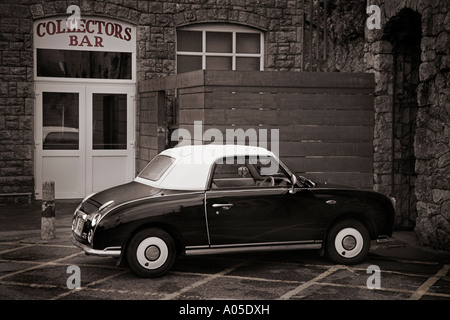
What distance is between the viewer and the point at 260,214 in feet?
28.6

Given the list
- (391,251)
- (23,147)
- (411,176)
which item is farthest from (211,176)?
(23,147)

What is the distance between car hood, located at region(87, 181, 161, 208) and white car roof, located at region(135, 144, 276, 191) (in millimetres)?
130

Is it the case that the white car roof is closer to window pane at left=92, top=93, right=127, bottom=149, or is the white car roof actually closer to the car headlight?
the car headlight

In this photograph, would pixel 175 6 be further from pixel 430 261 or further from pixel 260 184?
pixel 430 261

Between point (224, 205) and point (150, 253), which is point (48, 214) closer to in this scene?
point (150, 253)

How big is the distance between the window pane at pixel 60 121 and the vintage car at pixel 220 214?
6099 millimetres

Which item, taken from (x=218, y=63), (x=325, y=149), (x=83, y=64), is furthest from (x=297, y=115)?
(x=83, y=64)

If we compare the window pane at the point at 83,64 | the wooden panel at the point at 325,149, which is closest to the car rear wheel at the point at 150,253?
the wooden panel at the point at 325,149

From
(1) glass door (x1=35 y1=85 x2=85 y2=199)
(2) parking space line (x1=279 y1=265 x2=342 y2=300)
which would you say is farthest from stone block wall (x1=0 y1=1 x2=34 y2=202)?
(2) parking space line (x1=279 y1=265 x2=342 y2=300)

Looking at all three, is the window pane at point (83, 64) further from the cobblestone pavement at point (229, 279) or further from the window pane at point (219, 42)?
the cobblestone pavement at point (229, 279)

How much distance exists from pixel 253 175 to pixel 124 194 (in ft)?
5.78

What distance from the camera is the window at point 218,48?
624 inches

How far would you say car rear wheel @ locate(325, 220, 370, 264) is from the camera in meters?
9.03

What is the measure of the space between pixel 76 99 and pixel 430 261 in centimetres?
866
